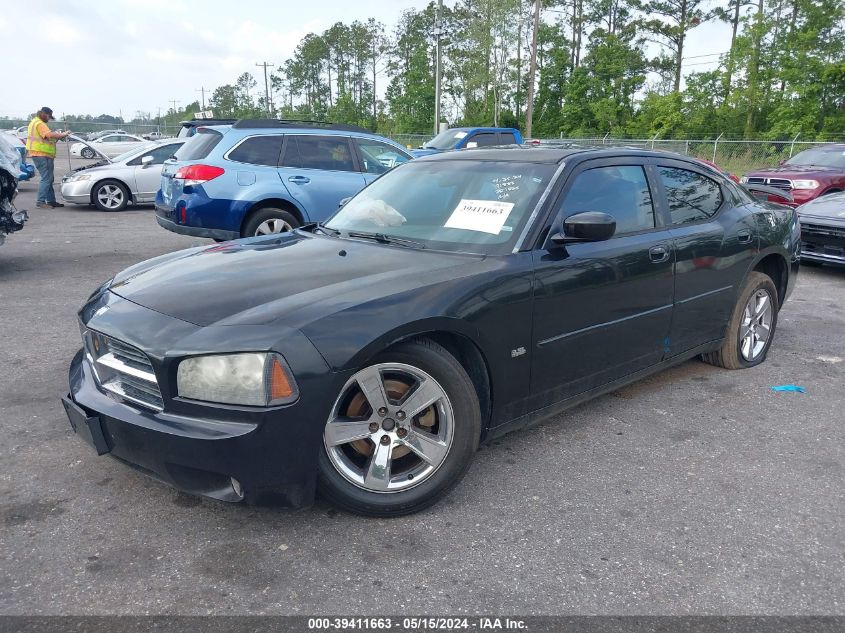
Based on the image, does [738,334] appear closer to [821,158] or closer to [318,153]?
[318,153]

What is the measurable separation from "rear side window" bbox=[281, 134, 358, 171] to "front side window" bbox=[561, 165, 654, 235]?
18.1ft

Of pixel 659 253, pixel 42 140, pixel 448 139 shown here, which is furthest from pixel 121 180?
pixel 659 253

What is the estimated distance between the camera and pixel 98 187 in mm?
14273

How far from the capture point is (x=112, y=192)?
47.3ft

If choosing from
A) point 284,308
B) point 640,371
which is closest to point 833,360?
point 640,371

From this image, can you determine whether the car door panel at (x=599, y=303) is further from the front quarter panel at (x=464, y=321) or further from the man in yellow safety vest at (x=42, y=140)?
the man in yellow safety vest at (x=42, y=140)

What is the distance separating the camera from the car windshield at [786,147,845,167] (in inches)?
487

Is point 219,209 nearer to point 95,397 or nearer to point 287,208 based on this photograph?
point 287,208

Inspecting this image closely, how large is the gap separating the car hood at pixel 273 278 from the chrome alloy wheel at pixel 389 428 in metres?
0.36

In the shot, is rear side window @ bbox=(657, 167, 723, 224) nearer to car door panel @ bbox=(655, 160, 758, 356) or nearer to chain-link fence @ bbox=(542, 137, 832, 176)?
car door panel @ bbox=(655, 160, 758, 356)

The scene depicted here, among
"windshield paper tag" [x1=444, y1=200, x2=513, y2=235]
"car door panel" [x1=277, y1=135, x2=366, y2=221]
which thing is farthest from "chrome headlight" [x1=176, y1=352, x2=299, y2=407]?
"car door panel" [x1=277, y1=135, x2=366, y2=221]

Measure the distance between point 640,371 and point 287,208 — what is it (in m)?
5.66

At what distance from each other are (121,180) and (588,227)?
13.4 metres

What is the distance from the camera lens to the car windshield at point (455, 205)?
11.5 ft
